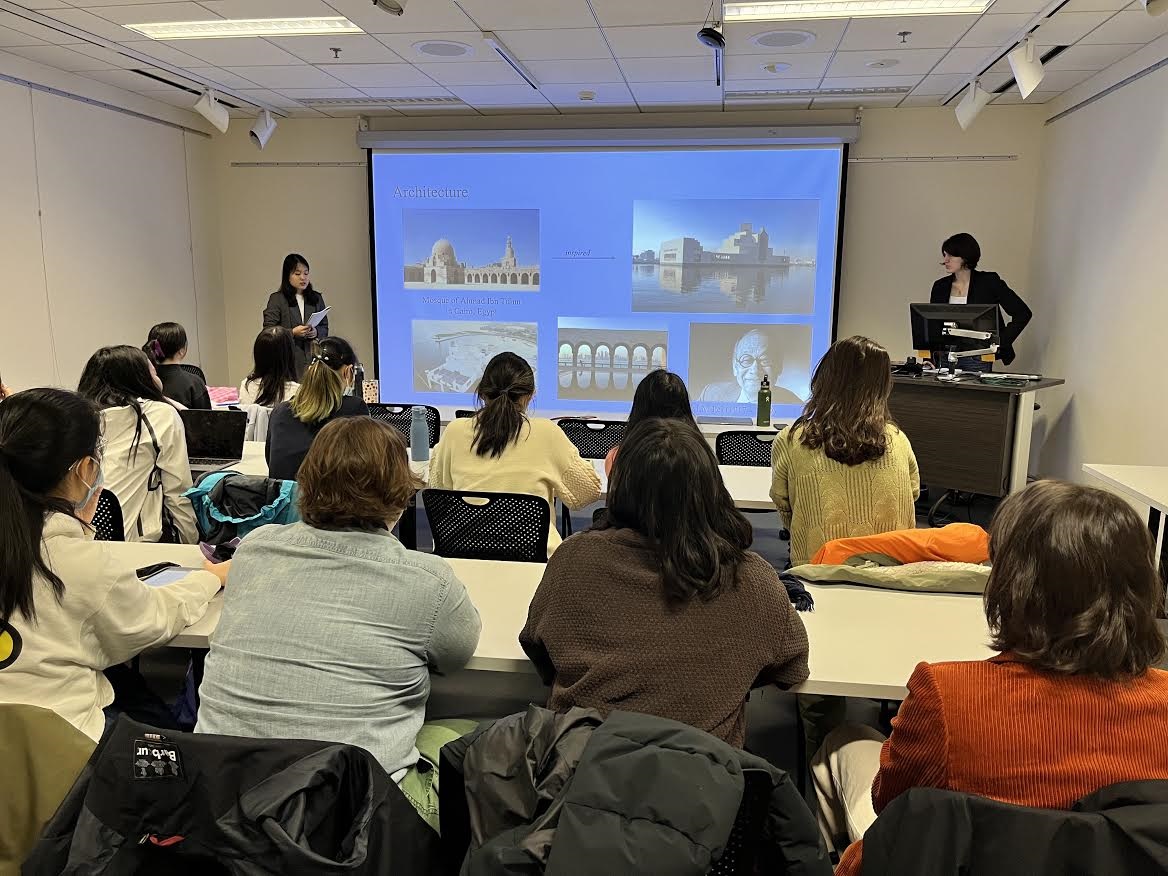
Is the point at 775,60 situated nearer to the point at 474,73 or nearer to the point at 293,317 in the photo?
the point at 474,73

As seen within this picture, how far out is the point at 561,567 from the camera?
1.53 meters

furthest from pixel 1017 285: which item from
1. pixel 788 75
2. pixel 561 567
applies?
pixel 561 567

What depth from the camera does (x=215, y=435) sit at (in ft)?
11.7

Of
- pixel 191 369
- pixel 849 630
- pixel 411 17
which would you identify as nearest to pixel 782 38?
pixel 411 17

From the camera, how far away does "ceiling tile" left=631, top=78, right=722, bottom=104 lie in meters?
5.50

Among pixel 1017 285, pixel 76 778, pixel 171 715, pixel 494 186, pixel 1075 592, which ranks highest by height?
pixel 494 186

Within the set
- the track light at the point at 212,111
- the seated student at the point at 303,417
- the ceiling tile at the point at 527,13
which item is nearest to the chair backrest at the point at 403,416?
the seated student at the point at 303,417

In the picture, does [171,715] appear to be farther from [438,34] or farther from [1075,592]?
[438,34]

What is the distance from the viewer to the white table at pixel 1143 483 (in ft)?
9.36

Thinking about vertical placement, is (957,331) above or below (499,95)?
below

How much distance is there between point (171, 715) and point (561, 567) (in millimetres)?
1388

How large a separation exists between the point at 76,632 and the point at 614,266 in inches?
210

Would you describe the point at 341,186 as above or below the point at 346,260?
above

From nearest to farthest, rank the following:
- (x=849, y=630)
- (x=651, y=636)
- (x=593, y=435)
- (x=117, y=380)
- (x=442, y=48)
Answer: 1. (x=651, y=636)
2. (x=849, y=630)
3. (x=117, y=380)
4. (x=593, y=435)
5. (x=442, y=48)
